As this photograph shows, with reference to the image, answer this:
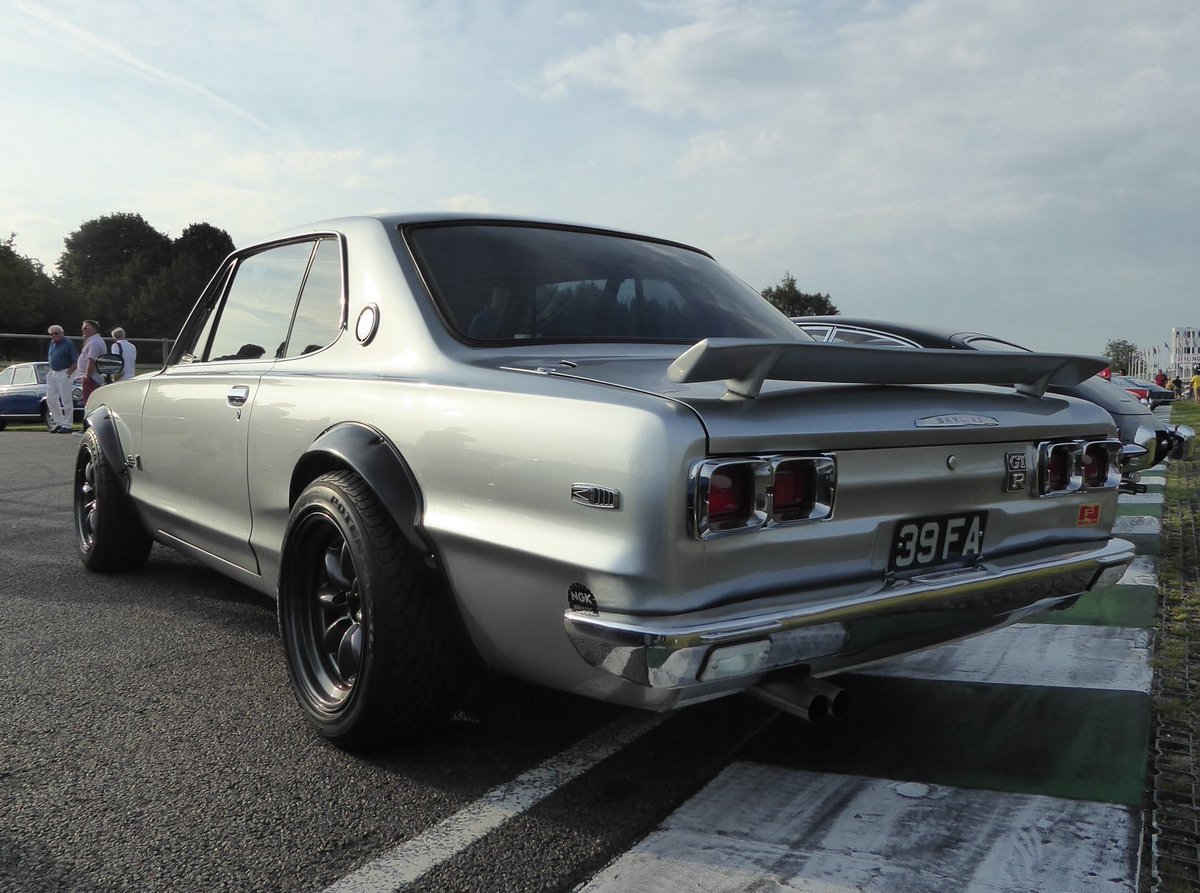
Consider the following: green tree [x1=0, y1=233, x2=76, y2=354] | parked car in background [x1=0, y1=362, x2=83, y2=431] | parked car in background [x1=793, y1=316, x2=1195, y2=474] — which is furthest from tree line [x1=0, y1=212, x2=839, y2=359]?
parked car in background [x1=793, y1=316, x2=1195, y2=474]

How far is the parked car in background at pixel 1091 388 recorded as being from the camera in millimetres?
6259

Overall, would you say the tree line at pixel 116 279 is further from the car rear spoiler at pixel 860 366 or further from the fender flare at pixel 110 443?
the car rear spoiler at pixel 860 366

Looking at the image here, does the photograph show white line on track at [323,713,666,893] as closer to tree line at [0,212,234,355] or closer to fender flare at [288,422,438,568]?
fender flare at [288,422,438,568]

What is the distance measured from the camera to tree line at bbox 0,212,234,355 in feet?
193

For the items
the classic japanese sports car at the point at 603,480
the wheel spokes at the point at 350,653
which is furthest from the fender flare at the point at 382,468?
the wheel spokes at the point at 350,653

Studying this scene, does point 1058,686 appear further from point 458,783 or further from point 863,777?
point 458,783

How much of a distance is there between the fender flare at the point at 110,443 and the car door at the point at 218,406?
254mm

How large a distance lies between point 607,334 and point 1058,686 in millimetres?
1845

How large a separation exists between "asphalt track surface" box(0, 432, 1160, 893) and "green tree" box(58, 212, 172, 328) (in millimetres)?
75416

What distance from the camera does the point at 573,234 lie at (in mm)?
3381

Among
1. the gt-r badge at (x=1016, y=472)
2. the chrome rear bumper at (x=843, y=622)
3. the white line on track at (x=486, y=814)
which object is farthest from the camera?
the gt-r badge at (x=1016, y=472)

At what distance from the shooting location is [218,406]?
3.65 m

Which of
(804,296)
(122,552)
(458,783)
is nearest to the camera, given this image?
(458,783)

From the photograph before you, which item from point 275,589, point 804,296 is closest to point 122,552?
point 275,589
